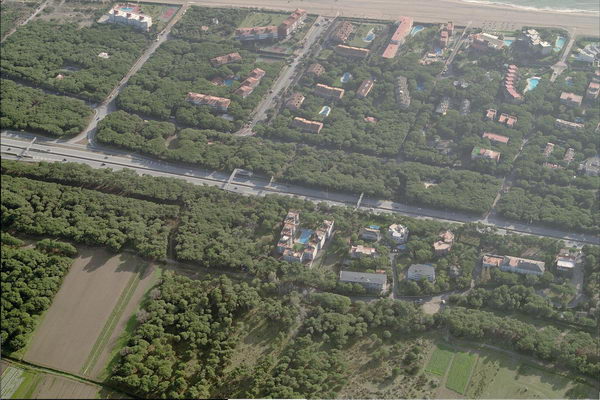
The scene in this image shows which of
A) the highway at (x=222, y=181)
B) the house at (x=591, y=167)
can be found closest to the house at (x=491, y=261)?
the highway at (x=222, y=181)

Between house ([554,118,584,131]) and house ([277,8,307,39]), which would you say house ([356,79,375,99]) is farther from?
house ([554,118,584,131])

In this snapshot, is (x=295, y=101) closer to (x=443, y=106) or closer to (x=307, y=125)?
(x=307, y=125)

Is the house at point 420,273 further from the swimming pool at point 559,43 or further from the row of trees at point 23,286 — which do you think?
the swimming pool at point 559,43

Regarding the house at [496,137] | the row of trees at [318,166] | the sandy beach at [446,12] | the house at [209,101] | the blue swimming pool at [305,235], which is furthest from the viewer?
the sandy beach at [446,12]

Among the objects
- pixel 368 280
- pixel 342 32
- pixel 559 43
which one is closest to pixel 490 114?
pixel 559 43

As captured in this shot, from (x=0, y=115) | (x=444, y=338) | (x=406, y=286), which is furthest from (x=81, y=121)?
(x=444, y=338)

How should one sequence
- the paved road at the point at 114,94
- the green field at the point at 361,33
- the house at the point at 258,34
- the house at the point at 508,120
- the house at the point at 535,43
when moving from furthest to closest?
the house at the point at 258,34, the green field at the point at 361,33, the house at the point at 535,43, the paved road at the point at 114,94, the house at the point at 508,120
